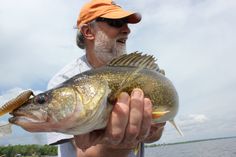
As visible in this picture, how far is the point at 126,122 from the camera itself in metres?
3.10

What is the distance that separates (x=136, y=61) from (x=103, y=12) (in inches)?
72.5

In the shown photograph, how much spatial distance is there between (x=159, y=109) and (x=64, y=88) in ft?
2.75

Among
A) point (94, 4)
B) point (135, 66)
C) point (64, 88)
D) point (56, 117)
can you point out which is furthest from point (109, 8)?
point (56, 117)

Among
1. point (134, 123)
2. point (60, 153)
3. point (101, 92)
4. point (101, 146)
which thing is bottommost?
point (60, 153)

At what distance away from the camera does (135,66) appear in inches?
133

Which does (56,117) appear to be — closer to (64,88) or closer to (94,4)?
(64,88)

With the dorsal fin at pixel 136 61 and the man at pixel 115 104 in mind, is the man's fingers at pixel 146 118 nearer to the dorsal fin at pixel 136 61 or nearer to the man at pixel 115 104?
the man at pixel 115 104

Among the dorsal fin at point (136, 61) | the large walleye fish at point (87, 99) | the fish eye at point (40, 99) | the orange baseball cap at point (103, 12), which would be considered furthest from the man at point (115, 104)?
the fish eye at point (40, 99)

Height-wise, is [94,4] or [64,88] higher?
[94,4]

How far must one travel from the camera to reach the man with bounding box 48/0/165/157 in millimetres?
3078

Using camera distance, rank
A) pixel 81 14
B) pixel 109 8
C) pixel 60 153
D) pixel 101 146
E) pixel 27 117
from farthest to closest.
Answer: pixel 81 14, pixel 109 8, pixel 60 153, pixel 101 146, pixel 27 117

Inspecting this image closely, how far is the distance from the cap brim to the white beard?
0.92 ft

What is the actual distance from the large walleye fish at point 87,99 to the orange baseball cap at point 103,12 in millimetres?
1533

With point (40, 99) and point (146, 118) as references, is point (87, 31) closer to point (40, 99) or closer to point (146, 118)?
point (146, 118)
